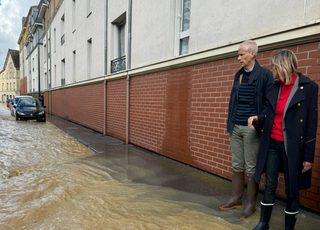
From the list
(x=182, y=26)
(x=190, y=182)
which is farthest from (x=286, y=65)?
(x=182, y=26)

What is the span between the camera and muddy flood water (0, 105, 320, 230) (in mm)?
2615

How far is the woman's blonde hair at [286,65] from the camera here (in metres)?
2.18

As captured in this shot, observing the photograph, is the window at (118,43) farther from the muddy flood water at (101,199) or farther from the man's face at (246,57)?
the man's face at (246,57)

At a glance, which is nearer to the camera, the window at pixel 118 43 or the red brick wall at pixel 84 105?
the window at pixel 118 43

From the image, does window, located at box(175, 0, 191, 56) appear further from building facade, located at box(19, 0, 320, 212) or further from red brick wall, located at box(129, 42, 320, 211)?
red brick wall, located at box(129, 42, 320, 211)

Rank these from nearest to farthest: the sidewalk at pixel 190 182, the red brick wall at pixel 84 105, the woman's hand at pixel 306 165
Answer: the woman's hand at pixel 306 165
the sidewalk at pixel 190 182
the red brick wall at pixel 84 105

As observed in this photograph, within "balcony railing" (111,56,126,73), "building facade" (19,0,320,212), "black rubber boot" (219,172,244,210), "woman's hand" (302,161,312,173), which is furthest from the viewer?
"balcony railing" (111,56,126,73)

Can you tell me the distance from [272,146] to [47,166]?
452 centimetres

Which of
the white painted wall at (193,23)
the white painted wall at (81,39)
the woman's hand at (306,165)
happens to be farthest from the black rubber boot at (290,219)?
the white painted wall at (81,39)

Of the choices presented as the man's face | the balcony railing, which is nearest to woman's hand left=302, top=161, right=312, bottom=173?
the man's face

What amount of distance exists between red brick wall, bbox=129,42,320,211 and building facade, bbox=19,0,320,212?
1 centimetres

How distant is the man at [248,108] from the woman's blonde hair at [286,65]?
0.42 metres

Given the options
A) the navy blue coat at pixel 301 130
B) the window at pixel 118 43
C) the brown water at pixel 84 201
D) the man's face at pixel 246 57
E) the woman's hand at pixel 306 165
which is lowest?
the brown water at pixel 84 201

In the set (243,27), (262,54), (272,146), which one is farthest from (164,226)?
(243,27)
